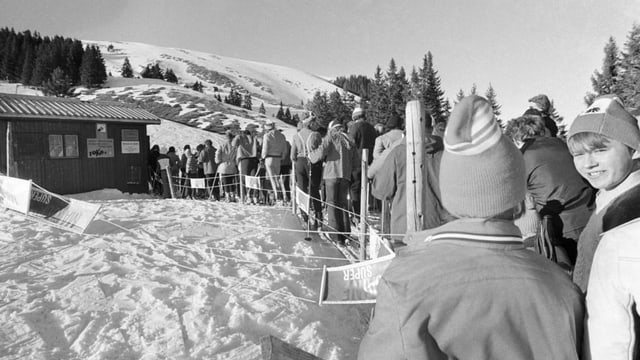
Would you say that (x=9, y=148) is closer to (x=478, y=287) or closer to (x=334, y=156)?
(x=334, y=156)

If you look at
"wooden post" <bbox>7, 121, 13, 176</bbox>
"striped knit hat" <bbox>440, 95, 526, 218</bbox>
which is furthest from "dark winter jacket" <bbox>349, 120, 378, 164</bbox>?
"wooden post" <bbox>7, 121, 13, 176</bbox>

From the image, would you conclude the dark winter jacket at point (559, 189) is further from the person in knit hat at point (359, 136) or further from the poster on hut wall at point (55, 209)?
the poster on hut wall at point (55, 209)

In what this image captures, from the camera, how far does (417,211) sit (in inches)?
137

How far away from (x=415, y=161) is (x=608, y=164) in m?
1.78

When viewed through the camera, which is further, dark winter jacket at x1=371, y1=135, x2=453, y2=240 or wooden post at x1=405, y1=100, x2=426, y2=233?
dark winter jacket at x1=371, y1=135, x2=453, y2=240

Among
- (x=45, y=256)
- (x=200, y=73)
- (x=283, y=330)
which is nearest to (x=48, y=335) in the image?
(x=283, y=330)

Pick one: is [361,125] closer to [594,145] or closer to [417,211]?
[417,211]

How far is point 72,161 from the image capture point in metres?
14.9

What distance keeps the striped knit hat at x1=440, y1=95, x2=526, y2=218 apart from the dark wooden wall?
1553 centimetres

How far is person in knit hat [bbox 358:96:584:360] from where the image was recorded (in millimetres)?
1170

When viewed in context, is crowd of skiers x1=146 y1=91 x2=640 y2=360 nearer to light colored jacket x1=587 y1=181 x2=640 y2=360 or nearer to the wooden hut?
light colored jacket x1=587 y1=181 x2=640 y2=360

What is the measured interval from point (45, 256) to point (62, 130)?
10.2 m

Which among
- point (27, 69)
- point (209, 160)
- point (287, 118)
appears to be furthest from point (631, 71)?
point (27, 69)

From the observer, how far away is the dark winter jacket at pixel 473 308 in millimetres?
1166
